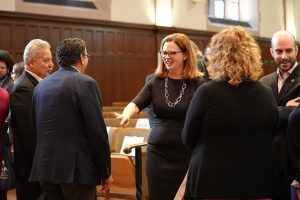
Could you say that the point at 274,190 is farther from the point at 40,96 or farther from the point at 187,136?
the point at 40,96

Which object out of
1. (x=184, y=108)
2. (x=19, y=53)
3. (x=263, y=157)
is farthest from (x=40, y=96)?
(x=19, y=53)

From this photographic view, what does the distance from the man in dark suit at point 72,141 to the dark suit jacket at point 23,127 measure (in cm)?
44

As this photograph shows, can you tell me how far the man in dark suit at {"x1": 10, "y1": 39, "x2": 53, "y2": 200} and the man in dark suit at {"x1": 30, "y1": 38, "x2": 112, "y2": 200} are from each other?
17.0 inches

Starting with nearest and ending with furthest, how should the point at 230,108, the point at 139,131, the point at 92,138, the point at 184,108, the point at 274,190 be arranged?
the point at 230,108, the point at 274,190, the point at 92,138, the point at 184,108, the point at 139,131

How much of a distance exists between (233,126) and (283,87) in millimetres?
1069

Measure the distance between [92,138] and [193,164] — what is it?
0.73 metres

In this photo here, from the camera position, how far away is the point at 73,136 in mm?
2789

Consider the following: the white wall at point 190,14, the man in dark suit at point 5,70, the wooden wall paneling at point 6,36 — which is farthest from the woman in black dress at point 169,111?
the white wall at point 190,14

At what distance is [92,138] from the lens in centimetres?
279

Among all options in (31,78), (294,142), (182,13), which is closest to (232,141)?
(294,142)

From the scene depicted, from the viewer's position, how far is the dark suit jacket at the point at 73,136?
9.10 ft

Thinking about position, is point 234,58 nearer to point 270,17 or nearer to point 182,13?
point 182,13

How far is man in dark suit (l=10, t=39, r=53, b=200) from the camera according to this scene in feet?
10.8

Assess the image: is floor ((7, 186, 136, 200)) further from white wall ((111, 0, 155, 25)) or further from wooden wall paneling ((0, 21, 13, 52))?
white wall ((111, 0, 155, 25))
